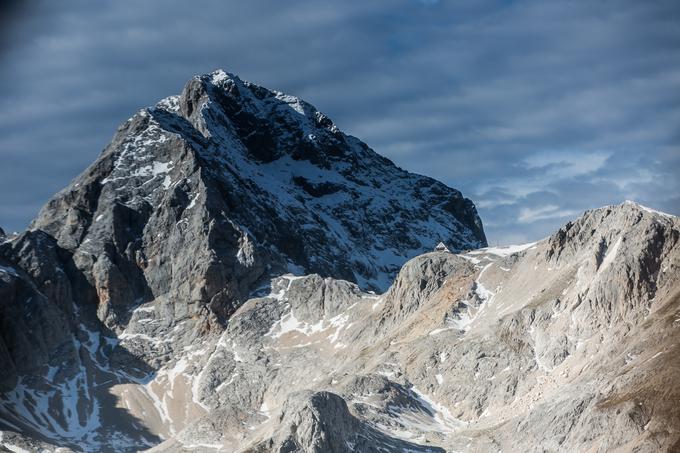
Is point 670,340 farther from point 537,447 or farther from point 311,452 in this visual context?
point 311,452

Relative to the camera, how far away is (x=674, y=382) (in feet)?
609

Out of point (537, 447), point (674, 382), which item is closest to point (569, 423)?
point (537, 447)

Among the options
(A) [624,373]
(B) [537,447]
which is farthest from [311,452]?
(A) [624,373]

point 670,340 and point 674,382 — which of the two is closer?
point 674,382

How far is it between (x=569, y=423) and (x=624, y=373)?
11688 mm

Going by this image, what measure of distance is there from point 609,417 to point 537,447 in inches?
581

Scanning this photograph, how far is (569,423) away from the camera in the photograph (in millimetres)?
197000

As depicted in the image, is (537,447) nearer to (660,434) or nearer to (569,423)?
(569,423)

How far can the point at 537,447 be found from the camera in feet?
653

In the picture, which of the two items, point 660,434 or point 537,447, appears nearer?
point 660,434

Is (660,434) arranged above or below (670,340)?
below

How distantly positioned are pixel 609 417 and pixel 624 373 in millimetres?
11745

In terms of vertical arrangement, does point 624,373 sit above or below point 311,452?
above

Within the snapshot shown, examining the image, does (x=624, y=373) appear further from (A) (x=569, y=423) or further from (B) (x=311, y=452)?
(B) (x=311, y=452)
